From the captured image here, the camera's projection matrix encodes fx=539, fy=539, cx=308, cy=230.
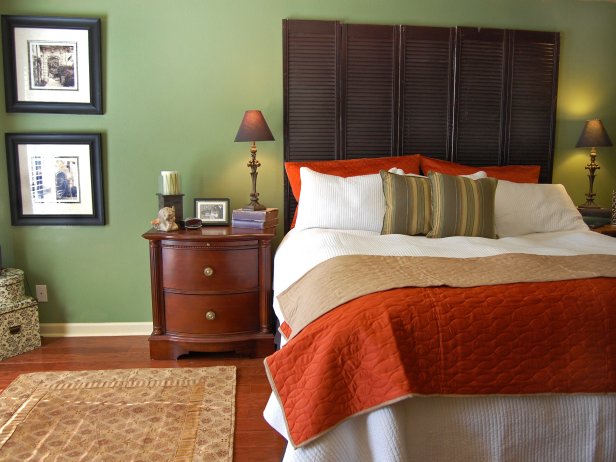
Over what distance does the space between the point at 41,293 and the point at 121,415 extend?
1.40 meters

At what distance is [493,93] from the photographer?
3.52 m

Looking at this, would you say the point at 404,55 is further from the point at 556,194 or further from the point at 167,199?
the point at 167,199

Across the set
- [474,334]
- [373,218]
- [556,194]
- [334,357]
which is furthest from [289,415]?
[556,194]

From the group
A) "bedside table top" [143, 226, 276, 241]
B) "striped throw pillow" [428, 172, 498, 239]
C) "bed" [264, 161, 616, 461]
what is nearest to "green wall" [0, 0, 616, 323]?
"bedside table top" [143, 226, 276, 241]

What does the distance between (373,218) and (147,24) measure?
179 cm

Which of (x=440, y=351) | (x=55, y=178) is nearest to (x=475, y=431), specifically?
(x=440, y=351)

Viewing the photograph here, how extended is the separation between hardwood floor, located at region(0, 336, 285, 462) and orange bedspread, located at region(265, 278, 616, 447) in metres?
0.69

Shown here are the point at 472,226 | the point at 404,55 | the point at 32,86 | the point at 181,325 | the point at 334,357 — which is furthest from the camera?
the point at 404,55

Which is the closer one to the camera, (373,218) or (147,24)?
(373,218)

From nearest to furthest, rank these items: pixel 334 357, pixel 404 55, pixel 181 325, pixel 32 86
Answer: pixel 334 357 < pixel 181 325 < pixel 32 86 < pixel 404 55

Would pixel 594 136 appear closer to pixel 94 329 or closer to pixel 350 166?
pixel 350 166

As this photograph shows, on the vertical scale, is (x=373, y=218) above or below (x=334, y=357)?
above

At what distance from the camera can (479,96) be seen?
3.51 metres

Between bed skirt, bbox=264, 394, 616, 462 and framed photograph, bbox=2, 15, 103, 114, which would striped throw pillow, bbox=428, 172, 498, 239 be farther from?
framed photograph, bbox=2, 15, 103, 114
